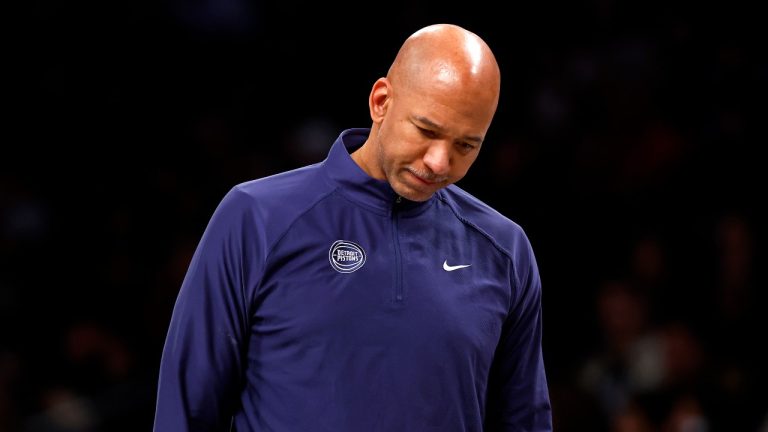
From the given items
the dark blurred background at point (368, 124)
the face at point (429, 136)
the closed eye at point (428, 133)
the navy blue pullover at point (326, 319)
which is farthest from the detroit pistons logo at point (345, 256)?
the dark blurred background at point (368, 124)

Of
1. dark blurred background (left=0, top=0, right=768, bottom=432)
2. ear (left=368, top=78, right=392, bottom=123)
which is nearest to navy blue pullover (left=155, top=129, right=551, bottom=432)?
ear (left=368, top=78, right=392, bottom=123)

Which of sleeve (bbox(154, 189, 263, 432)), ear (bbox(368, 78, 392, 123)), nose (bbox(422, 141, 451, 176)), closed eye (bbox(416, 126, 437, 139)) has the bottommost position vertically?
sleeve (bbox(154, 189, 263, 432))

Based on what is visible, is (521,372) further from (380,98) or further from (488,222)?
(380,98)

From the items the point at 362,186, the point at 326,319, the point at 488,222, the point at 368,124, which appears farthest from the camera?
the point at 368,124

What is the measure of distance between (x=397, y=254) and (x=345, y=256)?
0.32 ft

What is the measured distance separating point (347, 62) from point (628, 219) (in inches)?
79.3

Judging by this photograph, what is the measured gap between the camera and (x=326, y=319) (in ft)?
6.48

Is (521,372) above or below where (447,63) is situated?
below

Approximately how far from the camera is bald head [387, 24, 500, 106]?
199cm

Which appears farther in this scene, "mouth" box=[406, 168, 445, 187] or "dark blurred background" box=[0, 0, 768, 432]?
"dark blurred background" box=[0, 0, 768, 432]

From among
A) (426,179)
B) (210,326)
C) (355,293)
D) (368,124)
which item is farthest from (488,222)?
(368,124)

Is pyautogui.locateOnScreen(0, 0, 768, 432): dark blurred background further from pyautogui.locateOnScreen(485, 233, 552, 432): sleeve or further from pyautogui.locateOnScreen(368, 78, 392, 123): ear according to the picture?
pyautogui.locateOnScreen(368, 78, 392, 123): ear

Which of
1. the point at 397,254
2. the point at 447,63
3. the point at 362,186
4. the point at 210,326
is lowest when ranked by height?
the point at 210,326

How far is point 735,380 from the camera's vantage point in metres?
4.61
